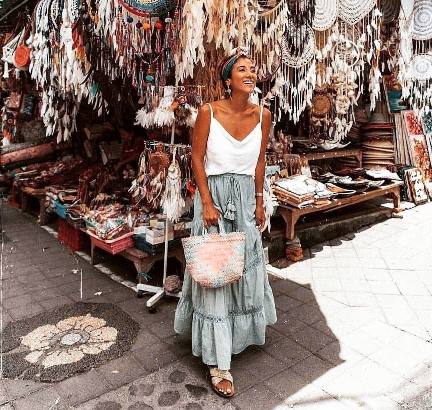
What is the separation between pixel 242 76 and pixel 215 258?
1183mm

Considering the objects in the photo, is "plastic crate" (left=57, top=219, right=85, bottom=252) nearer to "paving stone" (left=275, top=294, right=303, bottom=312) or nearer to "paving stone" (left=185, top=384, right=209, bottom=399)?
"paving stone" (left=275, top=294, right=303, bottom=312)

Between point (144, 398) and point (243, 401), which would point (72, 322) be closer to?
point (144, 398)

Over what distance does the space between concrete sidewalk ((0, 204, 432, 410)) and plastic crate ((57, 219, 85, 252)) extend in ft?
0.93

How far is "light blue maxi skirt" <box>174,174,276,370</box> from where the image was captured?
10.1ft

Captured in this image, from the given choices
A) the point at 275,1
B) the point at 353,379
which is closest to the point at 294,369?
the point at 353,379

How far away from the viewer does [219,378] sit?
9.91ft

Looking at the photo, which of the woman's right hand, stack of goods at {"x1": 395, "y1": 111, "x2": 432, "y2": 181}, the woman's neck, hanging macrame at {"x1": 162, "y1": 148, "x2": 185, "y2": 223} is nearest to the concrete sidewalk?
hanging macrame at {"x1": 162, "y1": 148, "x2": 185, "y2": 223}

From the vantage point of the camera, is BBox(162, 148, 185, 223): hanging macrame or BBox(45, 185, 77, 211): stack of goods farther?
BBox(45, 185, 77, 211): stack of goods

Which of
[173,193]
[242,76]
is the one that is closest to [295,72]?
[173,193]

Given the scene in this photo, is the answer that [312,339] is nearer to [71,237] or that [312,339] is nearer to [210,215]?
[210,215]

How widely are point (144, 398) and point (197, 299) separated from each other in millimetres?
718

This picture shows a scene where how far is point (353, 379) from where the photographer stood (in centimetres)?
313

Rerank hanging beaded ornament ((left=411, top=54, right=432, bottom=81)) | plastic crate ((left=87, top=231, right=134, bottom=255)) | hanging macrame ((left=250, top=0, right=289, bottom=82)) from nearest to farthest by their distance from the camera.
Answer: hanging macrame ((left=250, top=0, right=289, bottom=82))
plastic crate ((left=87, top=231, right=134, bottom=255))
hanging beaded ornament ((left=411, top=54, right=432, bottom=81))

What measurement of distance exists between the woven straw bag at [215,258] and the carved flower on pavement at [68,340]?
117 cm
